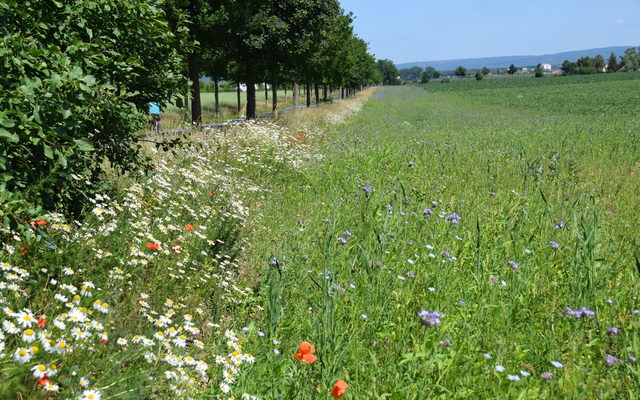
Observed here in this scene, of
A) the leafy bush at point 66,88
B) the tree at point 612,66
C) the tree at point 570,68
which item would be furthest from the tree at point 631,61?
the leafy bush at point 66,88

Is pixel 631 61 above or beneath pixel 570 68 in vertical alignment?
above

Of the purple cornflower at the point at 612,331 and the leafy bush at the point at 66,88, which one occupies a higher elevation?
the leafy bush at the point at 66,88

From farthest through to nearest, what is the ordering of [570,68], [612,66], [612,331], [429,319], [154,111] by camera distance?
[612,66]
[570,68]
[154,111]
[612,331]
[429,319]

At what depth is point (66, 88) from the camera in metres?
3.51

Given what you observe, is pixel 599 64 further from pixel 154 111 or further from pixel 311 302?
pixel 311 302

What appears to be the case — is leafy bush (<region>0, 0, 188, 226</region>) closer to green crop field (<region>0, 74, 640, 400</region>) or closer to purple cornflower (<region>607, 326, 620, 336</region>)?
green crop field (<region>0, 74, 640, 400</region>)

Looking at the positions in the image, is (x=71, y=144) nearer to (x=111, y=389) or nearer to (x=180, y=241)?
(x=180, y=241)

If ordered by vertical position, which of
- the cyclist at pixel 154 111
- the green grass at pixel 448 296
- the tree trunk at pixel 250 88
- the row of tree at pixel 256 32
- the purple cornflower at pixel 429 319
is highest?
the row of tree at pixel 256 32

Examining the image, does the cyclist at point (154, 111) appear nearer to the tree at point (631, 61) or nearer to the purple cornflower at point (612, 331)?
the purple cornflower at point (612, 331)

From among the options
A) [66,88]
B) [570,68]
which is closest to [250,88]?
[66,88]

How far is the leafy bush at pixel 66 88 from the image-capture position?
3.31 meters

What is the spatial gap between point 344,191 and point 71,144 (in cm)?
445

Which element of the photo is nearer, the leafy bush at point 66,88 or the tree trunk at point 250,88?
the leafy bush at point 66,88

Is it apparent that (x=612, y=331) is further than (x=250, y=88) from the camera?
No
